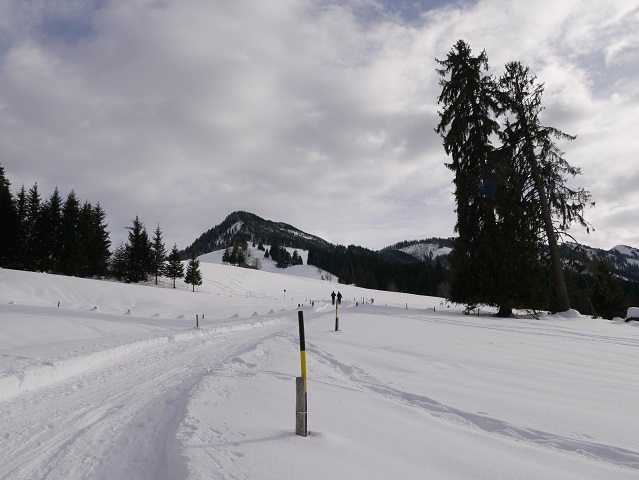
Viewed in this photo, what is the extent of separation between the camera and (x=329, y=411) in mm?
4738

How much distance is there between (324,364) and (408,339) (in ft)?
14.6

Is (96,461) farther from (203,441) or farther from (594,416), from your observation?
(594,416)

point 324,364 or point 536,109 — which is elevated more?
point 536,109

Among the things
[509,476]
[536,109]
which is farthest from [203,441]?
[536,109]

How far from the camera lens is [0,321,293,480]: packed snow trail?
343 cm

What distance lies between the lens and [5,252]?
142 ft

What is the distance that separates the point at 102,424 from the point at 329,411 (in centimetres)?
286

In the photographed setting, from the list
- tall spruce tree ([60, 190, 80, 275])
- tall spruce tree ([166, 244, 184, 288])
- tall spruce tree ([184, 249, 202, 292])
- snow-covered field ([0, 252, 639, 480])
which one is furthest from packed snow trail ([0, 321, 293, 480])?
tall spruce tree ([166, 244, 184, 288])

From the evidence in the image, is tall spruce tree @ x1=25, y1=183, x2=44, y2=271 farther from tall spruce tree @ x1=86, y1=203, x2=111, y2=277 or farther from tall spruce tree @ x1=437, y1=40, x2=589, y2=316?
tall spruce tree @ x1=437, y1=40, x2=589, y2=316

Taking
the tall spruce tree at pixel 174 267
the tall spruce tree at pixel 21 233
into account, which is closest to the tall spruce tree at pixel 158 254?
the tall spruce tree at pixel 174 267

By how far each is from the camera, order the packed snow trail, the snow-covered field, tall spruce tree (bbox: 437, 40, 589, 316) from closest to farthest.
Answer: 1. the snow-covered field
2. the packed snow trail
3. tall spruce tree (bbox: 437, 40, 589, 316)

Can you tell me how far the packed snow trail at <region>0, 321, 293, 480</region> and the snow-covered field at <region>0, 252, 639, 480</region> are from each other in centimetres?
2

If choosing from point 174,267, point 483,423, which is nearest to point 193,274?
point 174,267

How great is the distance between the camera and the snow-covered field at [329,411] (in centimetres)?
329
